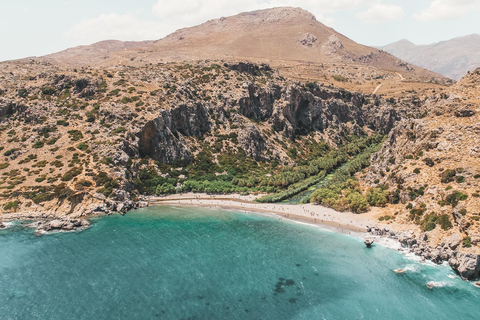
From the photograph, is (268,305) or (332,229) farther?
(332,229)

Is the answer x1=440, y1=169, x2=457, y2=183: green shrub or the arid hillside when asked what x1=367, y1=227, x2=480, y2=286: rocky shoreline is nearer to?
the arid hillside

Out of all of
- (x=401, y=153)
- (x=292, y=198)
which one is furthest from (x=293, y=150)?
(x=401, y=153)

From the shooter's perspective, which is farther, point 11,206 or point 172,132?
point 172,132

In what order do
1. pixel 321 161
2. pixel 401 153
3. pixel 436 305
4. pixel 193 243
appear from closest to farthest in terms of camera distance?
1. pixel 436 305
2. pixel 193 243
3. pixel 401 153
4. pixel 321 161

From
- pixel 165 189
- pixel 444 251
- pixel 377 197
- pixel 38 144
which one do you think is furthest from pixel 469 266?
pixel 38 144

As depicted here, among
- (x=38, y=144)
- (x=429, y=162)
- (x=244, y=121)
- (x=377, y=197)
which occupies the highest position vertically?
(x=244, y=121)

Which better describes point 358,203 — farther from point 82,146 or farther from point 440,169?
point 82,146

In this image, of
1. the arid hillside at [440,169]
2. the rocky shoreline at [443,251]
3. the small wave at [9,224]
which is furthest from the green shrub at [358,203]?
the small wave at [9,224]

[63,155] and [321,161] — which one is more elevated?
[63,155]

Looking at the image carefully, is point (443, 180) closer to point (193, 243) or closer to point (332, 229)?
point (332, 229)
